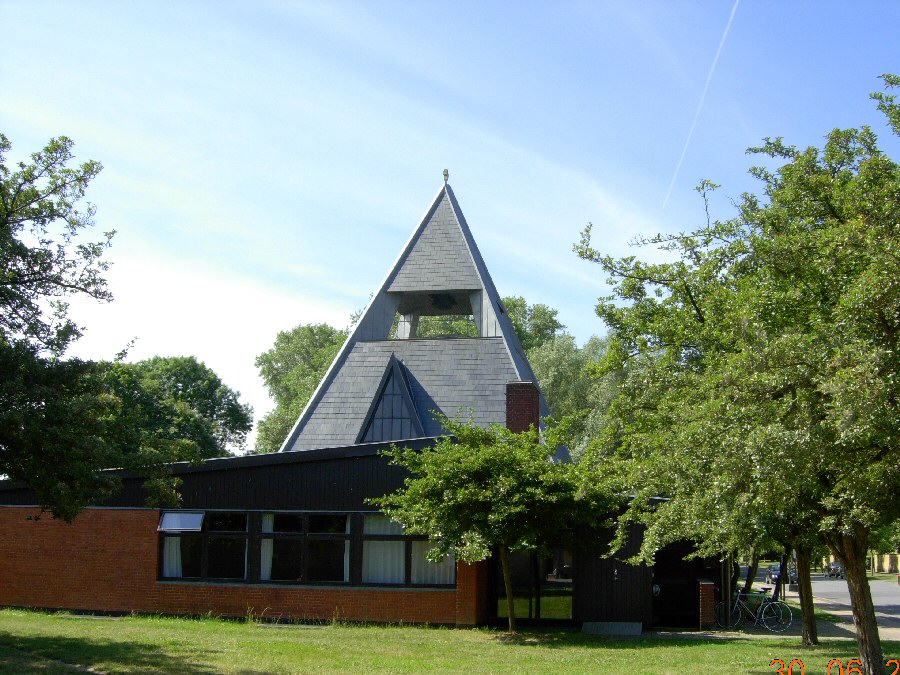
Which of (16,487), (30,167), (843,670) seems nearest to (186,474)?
(16,487)

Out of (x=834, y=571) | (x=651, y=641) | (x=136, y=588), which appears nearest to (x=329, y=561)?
(x=136, y=588)

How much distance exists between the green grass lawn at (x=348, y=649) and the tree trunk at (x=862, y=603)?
2024 millimetres

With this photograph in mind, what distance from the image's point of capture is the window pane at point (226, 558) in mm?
19672

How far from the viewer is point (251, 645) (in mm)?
14891

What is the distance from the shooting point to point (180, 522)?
19.6 meters

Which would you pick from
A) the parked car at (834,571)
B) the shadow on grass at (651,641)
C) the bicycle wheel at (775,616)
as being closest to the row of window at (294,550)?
the shadow on grass at (651,641)

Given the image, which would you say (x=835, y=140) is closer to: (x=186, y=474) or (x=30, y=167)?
(x=30, y=167)

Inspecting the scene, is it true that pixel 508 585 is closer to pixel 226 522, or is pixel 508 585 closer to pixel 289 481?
pixel 289 481

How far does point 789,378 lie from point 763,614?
1378 centimetres

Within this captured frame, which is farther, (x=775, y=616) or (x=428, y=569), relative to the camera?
(x=775, y=616)

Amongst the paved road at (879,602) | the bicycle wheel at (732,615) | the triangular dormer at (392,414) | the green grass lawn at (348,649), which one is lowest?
the paved road at (879,602)

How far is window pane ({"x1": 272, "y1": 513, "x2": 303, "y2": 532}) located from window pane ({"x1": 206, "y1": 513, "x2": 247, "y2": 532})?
0.70 metres

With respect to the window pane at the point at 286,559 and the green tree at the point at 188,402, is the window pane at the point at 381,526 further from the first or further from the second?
the green tree at the point at 188,402

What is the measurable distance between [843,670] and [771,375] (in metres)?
5.66
